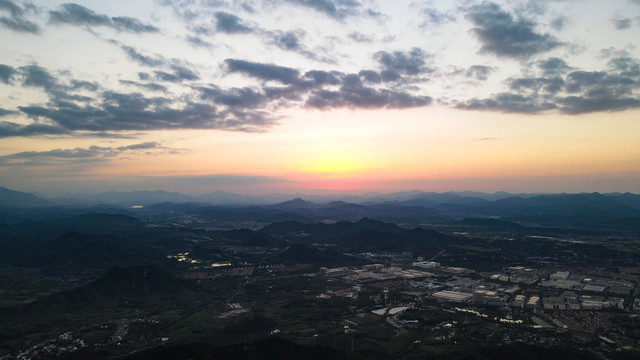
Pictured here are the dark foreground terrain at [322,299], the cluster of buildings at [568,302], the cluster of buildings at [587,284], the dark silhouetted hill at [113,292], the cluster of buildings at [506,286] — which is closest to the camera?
the dark foreground terrain at [322,299]

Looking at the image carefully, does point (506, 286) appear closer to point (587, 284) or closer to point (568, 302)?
point (568, 302)

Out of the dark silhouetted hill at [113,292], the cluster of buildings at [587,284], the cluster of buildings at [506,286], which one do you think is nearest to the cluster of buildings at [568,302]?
the cluster of buildings at [506,286]

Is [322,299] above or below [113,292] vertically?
above

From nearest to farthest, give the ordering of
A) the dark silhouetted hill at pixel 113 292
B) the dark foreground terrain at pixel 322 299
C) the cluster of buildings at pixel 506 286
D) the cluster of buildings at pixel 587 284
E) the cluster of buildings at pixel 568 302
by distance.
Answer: the dark foreground terrain at pixel 322 299 → the cluster of buildings at pixel 568 302 → the dark silhouetted hill at pixel 113 292 → the cluster of buildings at pixel 506 286 → the cluster of buildings at pixel 587 284

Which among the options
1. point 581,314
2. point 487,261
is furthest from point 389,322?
point 487,261

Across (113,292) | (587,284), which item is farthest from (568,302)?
(113,292)

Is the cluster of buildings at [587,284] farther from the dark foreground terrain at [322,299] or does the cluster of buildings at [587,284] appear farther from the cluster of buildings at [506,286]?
the dark foreground terrain at [322,299]

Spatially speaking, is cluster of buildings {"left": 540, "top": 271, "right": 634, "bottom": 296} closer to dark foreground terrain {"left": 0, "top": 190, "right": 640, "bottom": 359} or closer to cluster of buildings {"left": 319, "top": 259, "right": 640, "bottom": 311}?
cluster of buildings {"left": 319, "top": 259, "right": 640, "bottom": 311}

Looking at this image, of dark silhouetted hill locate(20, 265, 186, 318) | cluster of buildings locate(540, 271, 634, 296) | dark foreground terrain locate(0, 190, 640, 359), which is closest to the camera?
dark foreground terrain locate(0, 190, 640, 359)

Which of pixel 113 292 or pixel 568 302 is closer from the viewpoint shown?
pixel 568 302

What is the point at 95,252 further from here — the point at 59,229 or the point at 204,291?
the point at 59,229

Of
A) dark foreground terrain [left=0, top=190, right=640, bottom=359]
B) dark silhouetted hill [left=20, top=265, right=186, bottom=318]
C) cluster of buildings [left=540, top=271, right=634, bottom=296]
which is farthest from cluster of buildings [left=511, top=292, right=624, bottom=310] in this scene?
dark silhouetted hill [left=20, top=265, right=186, bottom=318]
